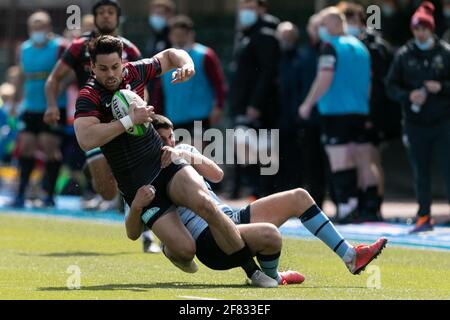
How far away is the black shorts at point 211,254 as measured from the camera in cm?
1016

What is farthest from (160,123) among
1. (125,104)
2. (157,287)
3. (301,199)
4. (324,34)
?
(324,34)

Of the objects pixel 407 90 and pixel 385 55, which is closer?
pixel 407 90

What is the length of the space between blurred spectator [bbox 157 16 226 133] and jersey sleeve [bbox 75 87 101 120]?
743cm

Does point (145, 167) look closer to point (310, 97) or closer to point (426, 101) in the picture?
point (426, 101)

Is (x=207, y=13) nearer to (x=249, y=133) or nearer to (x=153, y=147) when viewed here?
(x=249, y=133)

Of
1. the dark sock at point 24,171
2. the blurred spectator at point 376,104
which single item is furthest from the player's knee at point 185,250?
the dark sock at point 24,171

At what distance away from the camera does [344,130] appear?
1672 cm

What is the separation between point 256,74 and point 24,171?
397 centimetres

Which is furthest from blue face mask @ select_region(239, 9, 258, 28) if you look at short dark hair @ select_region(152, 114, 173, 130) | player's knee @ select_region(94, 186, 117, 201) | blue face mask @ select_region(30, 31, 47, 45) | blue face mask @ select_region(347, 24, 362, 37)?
short dark hair @ select_region(152, 114, 173, 130)

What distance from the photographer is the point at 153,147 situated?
10.5 metres

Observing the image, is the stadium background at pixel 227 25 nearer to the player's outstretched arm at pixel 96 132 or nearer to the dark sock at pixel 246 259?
the dark sock at pixel 246 259

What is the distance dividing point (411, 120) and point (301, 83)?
3.27 meters
